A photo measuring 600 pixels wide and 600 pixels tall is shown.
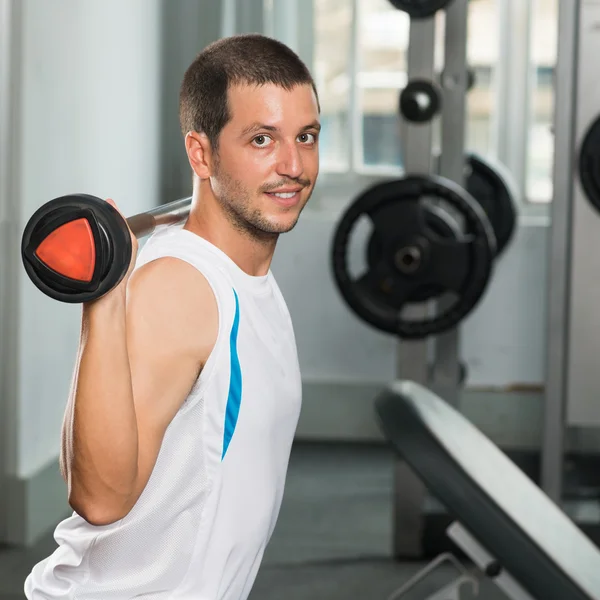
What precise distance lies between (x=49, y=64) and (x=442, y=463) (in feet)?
6.40

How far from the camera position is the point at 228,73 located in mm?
936

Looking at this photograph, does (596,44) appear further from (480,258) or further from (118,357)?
(118,357)

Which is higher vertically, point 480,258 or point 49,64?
point 49,64

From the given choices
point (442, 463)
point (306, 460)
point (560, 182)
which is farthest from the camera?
point (306, 460)

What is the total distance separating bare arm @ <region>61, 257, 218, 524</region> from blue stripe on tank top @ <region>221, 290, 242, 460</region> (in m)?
0.02

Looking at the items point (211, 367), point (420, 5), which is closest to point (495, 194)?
point (420, 5)

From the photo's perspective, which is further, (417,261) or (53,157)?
(53,157)

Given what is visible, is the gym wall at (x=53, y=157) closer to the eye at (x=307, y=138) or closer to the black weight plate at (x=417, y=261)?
the black weight plate at (x=417, y=261)

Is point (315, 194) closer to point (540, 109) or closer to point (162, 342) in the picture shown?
point (540, 109)

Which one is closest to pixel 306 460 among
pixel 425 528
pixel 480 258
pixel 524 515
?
pixel 425 528

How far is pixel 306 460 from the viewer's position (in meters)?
4.22

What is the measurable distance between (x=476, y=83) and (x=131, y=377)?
3.92 metres

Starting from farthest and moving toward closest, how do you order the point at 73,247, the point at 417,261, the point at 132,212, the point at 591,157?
1. the point at 132,212
2. the point at 591,157
3. the point at 417,261
4. the point at 73,247

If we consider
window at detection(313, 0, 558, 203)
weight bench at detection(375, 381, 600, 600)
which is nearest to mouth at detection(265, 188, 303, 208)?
weight bench at detection(375, 381, 600, 600)
